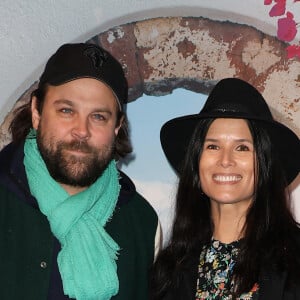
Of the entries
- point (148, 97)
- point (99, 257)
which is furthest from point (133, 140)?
point (99, 257)

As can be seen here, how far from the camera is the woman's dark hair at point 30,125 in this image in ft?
5.97

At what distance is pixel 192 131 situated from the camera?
73.7 inches

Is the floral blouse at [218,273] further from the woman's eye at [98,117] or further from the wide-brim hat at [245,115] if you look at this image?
the woman's eye at [98,117]

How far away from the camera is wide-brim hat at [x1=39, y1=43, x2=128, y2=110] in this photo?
175cm

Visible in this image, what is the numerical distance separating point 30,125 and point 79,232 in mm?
444

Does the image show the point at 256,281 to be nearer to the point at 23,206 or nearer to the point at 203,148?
the point at 203,148

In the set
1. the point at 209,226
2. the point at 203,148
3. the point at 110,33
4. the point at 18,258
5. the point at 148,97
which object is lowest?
the point at 18,258

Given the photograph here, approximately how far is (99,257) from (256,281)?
1.63 ft

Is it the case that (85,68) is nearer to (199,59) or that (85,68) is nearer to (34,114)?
(34,114)

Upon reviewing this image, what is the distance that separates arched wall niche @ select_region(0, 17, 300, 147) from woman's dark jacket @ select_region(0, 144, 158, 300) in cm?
54

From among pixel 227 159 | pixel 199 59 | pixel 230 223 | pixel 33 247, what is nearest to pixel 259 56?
pixel 199 59

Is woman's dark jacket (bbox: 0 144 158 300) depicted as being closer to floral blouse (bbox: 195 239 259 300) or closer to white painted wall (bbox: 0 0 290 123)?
floral blouse (bbox: 195 239 259 300)

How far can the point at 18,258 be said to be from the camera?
1.61 m

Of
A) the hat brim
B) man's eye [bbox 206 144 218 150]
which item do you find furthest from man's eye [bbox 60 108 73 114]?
man's eye [bbox 206 144 218 150]
